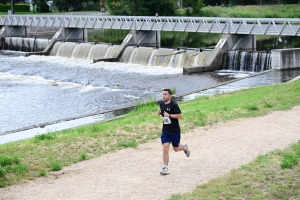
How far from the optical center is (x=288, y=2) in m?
81.2

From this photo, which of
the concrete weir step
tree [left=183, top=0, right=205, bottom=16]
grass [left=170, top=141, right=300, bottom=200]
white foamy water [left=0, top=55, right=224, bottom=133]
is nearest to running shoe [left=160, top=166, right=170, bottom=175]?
grass [left=170, top=141, right=300, bottom=200]

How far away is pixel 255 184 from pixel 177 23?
116ft

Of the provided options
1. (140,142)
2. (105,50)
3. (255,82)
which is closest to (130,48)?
(105,50)

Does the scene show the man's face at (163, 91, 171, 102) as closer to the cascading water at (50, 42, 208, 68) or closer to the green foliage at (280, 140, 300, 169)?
the green foliage at (280, 140, 300, 169)

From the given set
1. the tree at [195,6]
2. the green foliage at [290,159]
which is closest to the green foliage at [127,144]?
the green foliage at [290,159]

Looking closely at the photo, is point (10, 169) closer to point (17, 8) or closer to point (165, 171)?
point (165, 171)

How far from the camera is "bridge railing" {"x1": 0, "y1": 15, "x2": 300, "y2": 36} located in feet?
119

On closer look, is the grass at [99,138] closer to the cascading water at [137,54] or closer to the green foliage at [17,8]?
the cascading water at [137,54]

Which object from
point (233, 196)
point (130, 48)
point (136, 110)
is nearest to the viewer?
point (233, 196)

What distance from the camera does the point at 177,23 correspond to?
4428 cm

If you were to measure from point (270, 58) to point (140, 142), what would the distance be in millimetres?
21869

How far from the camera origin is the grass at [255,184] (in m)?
9.17

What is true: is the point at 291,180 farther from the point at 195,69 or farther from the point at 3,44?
the point at 3,44

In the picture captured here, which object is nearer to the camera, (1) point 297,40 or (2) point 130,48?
(2) point 130,48
